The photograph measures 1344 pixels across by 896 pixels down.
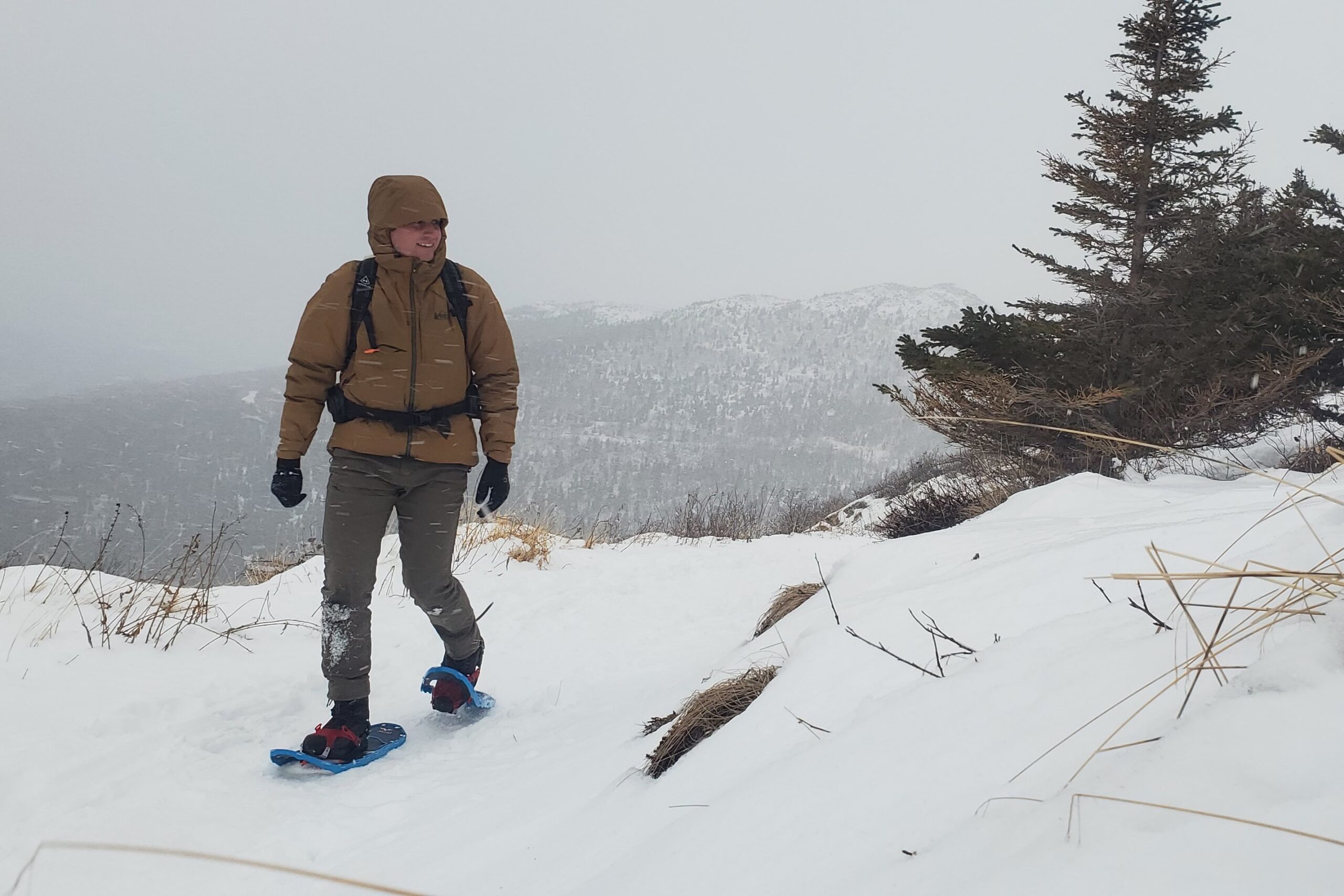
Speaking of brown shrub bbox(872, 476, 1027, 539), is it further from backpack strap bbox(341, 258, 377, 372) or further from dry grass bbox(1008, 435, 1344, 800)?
dry grass bbox(1008, 435, 1344, 800)

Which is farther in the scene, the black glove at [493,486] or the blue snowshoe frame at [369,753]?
the black glove at [493,486]

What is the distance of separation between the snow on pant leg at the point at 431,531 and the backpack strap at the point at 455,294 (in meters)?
0.58

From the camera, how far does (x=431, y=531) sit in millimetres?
2943

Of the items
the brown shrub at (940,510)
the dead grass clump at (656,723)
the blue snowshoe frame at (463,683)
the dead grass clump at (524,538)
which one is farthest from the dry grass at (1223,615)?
the dead grass clump at (524,538)

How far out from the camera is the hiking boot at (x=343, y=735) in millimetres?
2566

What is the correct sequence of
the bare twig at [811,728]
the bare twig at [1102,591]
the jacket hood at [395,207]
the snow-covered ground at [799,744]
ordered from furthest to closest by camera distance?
1. the jacket hood at [395,207]
2. the bare twig at [811,728]
3. the bare twig at [1102,591]
4. the snow-covered ground at [799,744]

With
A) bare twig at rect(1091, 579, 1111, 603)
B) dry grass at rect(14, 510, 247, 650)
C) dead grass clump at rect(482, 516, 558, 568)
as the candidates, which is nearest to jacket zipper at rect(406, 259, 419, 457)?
dry grass at rect(14, 510, 247, 650)

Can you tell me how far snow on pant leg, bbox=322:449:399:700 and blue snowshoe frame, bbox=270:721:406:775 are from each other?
185mm

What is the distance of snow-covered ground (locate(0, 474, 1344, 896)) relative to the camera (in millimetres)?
653

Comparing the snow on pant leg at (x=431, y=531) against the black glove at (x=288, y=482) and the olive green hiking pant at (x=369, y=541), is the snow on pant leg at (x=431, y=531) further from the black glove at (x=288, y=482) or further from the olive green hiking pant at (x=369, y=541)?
the black glove at (x=288, y=482)

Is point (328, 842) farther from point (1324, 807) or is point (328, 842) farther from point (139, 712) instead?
point (1324, 807)

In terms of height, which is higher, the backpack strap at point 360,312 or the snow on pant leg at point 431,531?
the backpack strap at point 360,312

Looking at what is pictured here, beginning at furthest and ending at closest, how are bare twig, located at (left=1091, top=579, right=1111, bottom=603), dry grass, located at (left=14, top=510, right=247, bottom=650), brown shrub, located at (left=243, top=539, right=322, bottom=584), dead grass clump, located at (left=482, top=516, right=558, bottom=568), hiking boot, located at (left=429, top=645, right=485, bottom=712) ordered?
brown shrub, located at (left=243, top=539, right=322, bottom=584), dead grass clump, located at (left=482, top=516, right=558, bottom=568), dry grass, located at (left=14, top=510, right=247, bottom=650), hiking boot, located at (left=429, top=645, right=485, bottom=712), bare twig, located at (left=1091, top=579, right=1111, bottom=603)

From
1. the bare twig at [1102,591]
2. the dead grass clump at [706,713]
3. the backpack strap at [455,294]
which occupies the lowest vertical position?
the dead grass clump at [706,713]
